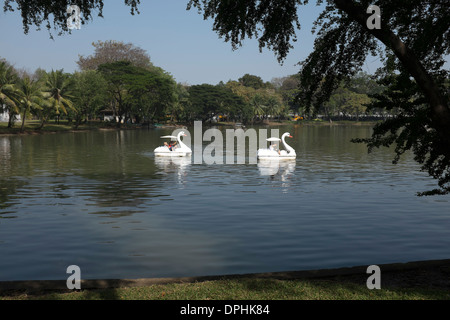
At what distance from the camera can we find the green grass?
7844mm

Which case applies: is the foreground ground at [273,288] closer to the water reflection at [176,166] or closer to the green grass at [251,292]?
the green grass at [251,292]

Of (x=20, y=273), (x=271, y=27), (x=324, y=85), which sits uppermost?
(x=271, y=27)

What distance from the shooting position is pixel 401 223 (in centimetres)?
1638

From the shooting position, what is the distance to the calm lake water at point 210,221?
11.9 m

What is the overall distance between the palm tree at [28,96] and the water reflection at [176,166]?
4597cm

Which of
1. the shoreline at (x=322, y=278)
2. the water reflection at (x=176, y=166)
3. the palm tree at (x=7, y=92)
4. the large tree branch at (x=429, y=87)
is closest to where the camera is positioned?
the shoreline at (x=322, y=278)

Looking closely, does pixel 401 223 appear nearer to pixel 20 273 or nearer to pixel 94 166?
pixel 20 273

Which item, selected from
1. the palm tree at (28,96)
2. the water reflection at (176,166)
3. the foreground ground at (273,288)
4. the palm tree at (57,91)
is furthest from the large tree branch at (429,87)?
the palm tree at (57,91)

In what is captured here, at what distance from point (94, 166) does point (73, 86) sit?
64.3 meters

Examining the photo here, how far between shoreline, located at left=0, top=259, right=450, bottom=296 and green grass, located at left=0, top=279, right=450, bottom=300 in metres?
0.32

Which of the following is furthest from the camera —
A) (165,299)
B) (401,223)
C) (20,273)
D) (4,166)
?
(4,166)

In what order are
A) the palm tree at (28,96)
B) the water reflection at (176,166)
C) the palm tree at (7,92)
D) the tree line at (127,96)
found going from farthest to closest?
1. the tree line at (127,96)
2. the palm tree at (28,96)
3. the palm tree at (7,92)
4. the water reflection at (176,166)

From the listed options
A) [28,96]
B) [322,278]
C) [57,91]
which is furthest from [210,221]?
[57,91]
